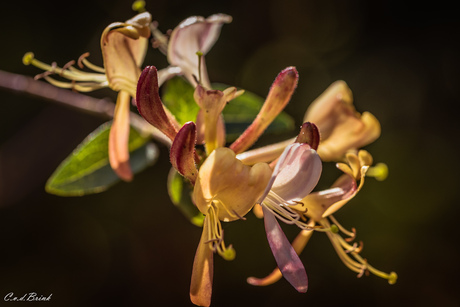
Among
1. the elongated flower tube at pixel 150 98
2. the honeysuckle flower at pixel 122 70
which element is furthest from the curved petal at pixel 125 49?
the elongated flower tube at pixel 150 98

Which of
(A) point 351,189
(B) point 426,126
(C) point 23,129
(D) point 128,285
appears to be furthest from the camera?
(B) point 426,126

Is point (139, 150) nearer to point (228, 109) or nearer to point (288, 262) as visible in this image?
point (228, 109)

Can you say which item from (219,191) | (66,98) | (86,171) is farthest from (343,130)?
(66,98)

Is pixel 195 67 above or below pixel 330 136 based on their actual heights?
above

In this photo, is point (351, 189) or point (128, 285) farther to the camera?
point (128, 285)

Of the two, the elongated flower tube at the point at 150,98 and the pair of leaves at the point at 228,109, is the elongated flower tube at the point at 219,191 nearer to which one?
the elongated flower tube at the point at 150,98

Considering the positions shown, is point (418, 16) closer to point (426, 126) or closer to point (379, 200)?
point (426, 126)

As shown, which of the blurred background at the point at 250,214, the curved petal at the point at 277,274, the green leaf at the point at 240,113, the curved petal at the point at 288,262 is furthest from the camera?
the blurred background at the point at 250,214

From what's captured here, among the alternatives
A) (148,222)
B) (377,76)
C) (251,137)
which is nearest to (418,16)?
(377,76)
